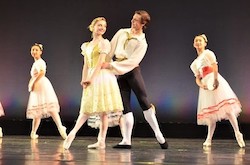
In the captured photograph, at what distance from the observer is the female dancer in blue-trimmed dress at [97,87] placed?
154 inches

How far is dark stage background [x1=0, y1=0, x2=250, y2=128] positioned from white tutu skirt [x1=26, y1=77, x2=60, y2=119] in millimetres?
624

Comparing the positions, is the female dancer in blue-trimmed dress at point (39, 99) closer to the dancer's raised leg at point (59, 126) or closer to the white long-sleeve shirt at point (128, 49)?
→ the dancer's raised leg at point (59, 126)

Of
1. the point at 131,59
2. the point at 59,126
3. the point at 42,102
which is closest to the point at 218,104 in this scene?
the point at 131,59

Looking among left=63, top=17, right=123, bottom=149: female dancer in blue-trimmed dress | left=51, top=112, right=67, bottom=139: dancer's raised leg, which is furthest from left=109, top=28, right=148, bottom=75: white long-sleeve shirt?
left=51, top=112, right=67, bottom=139: dancer's raised leg

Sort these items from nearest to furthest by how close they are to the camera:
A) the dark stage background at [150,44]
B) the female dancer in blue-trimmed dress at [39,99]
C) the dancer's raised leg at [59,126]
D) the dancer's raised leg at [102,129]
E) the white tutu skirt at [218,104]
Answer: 1. the dancer's raised leg at [102,129]
2. the white tutu skirt at [218,104]
3. the dancer's raised leg at [59,126]
4. the female dancer in blue-trimmed dress at [39,99]
5. the dark stage background at [150,44]

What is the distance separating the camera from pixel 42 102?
5.75 metres

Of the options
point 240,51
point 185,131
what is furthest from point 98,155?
point 240,51

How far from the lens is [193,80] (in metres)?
6.16

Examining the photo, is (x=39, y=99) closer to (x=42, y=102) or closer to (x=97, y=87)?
(x=42, y=102)

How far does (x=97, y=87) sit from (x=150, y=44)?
244cm

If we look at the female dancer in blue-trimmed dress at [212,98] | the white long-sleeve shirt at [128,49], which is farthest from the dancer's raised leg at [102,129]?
the female dancer in blue-trimmed dress at [212,98]

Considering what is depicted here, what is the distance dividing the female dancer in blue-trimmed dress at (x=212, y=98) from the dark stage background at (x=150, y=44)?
1.23 m

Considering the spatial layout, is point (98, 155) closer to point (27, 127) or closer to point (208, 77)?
point (208, 77)

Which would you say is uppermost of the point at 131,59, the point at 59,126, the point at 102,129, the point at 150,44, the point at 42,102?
the point at 150,44
